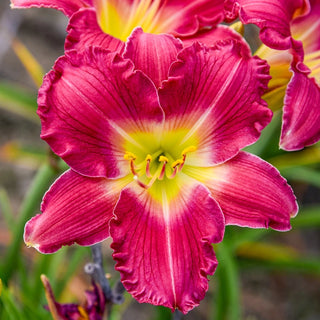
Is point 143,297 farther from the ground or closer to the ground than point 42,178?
farther from the ground

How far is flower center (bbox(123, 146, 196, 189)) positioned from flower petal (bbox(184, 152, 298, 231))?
7 cm

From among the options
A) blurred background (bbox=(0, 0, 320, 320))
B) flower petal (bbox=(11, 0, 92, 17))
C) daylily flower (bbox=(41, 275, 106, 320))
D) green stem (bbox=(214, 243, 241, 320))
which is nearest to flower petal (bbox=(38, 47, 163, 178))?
flower petal (bbox=(11, 0, 92, 17))

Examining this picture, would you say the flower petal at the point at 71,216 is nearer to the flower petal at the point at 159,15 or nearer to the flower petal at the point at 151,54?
the flower petal at the point at 151,54

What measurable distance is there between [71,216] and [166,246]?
0.47ft

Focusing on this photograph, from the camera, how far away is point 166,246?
0.68 meters

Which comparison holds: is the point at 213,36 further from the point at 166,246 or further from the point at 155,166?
the point at 166,246

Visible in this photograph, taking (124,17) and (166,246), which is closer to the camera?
(166,246)

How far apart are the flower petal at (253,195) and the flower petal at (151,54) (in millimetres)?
174

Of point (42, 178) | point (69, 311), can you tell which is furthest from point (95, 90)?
point (42, 178)

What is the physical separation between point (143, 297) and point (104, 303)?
176mm

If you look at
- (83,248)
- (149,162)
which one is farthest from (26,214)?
(149,162)

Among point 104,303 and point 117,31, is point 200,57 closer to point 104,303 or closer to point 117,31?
point 117,31

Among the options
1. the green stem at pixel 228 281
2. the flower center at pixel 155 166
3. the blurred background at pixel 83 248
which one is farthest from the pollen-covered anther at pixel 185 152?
the green stem at pixel 228 281

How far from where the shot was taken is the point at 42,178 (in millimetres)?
1181
